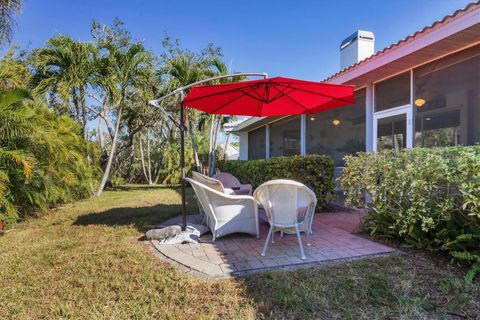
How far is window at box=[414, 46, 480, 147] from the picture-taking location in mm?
4977

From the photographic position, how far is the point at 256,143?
16.5 metres

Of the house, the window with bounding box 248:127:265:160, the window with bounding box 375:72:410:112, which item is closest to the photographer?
the house

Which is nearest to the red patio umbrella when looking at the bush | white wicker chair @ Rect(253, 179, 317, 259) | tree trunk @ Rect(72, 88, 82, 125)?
the bush

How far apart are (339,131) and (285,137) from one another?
3908 millimetres

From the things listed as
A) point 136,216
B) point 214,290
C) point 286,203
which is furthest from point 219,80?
point 214,290

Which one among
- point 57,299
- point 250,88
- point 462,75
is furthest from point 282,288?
point 462,75

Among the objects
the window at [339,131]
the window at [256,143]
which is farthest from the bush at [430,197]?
the window at [256,143]

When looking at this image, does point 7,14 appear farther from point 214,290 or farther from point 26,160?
point 214,290

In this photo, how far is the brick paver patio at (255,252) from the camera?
3.43 meters

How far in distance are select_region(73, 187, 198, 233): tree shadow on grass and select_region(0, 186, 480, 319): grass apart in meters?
1.72

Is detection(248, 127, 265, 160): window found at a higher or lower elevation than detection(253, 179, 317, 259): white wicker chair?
higher

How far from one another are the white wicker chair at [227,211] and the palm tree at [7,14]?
5.89 m

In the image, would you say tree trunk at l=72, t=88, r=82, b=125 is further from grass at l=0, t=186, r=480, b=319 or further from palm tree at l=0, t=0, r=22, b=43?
grass at l=0, t=186, r=480, b=319

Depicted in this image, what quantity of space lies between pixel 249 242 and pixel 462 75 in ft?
15.1
